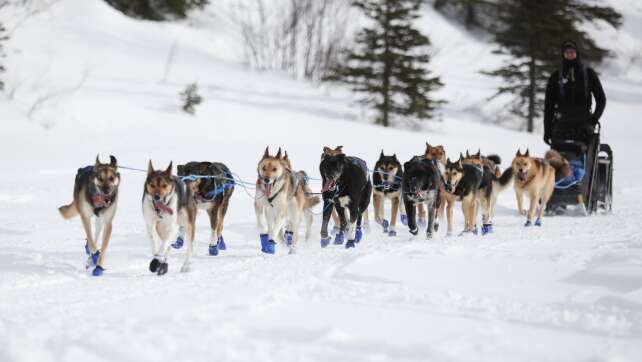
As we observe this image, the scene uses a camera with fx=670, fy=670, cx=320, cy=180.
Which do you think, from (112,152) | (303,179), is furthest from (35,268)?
(112,152)

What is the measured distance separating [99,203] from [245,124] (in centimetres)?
1182

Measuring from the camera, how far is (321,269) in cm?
502

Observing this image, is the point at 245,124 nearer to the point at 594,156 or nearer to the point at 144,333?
the point at 594,156

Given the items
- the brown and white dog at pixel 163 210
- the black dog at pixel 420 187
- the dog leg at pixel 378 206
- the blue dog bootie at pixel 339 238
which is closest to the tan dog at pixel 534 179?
the black dog at pixel 420 187

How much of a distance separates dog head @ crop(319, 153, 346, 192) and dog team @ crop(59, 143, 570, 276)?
0.03 feet

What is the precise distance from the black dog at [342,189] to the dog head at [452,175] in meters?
0.99

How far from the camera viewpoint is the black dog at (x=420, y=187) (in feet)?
23.5

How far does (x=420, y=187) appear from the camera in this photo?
717 centimetres

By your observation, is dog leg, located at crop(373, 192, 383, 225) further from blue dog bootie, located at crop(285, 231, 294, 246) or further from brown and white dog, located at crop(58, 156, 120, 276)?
brown and white dog, located at crop(58, 156, 120, 276)

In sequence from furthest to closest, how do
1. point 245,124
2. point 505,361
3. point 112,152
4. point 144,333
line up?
point 245,124 → point 112,152 → point 144,333 → point 505,361

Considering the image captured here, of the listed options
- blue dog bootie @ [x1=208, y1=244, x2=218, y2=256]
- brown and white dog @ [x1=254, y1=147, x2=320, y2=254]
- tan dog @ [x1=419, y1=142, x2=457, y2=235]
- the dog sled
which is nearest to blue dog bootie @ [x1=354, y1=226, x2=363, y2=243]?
brown and white dog @ [x1=254, y1=147, x2=320, y2=254]

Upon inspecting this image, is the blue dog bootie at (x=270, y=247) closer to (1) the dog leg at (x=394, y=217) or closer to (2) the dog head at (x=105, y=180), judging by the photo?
(2) the dog head at (x=105, y=180)

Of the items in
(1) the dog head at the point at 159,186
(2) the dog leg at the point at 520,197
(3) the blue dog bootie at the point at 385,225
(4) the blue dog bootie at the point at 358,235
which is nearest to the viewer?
(1) the dog head at the point at 159,186

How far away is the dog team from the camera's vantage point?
17.4 ft
